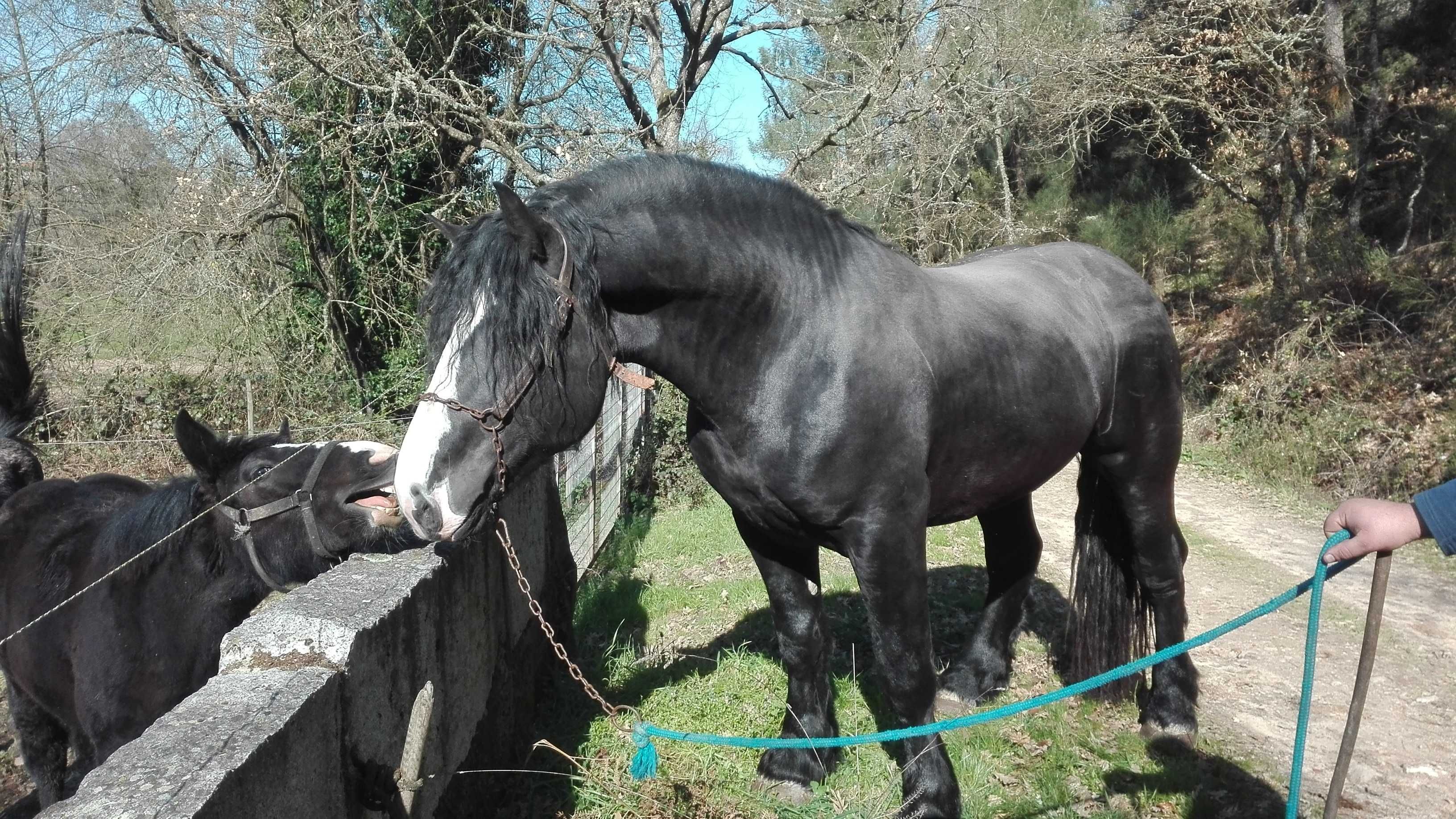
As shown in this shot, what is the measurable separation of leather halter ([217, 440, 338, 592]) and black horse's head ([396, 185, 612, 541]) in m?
1.09

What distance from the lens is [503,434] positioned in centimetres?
238

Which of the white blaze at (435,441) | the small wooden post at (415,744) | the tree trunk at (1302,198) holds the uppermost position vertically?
the tree trunk at (1302,198)

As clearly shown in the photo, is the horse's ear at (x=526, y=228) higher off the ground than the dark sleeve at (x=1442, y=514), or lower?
higher

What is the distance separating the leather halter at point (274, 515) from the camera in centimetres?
316

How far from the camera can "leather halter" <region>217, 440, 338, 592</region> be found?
10.4 ft

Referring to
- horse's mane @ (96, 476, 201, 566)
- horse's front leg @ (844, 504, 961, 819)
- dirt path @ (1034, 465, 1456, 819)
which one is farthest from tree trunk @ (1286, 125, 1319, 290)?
horse's mane @ (96, 476, 201, 566)

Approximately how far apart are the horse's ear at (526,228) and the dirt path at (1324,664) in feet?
11.8

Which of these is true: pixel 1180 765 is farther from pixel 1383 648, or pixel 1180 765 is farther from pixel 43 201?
pixel 43 201

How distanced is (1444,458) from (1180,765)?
6123 millimetres

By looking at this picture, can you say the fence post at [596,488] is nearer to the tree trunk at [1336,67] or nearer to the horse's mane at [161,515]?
the horse's mane at [161,515]

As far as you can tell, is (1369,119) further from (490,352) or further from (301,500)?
(301,500)

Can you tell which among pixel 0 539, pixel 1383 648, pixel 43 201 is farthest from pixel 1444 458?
pixel 43 201

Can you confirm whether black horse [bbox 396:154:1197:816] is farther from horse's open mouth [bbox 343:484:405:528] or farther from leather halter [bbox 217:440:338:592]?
leather halter [bbox 217:440:338:592]

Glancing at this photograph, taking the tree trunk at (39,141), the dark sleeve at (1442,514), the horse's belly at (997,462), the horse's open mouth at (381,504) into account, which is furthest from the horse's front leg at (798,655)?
the tree trunk at (39,141)
